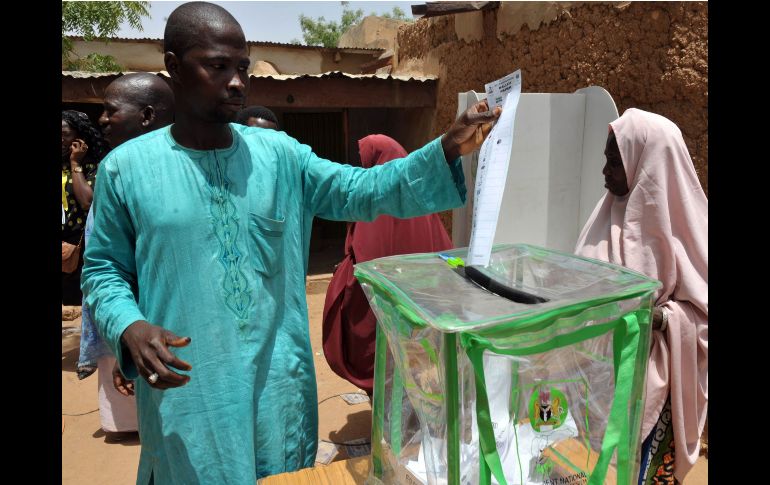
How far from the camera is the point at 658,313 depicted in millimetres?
2256

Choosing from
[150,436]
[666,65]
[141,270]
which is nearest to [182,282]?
[141,270]

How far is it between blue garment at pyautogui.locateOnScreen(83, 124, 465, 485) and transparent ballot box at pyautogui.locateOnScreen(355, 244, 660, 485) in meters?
0.42

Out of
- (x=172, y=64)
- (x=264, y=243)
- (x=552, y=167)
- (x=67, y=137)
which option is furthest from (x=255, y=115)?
(x=264, y=243)

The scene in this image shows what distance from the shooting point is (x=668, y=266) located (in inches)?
90.4

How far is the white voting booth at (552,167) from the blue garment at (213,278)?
1.79 meters

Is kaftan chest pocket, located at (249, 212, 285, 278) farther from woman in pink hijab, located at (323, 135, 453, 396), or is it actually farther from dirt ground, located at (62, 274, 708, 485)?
dirt ground, located at (62, 274, 708, 485)

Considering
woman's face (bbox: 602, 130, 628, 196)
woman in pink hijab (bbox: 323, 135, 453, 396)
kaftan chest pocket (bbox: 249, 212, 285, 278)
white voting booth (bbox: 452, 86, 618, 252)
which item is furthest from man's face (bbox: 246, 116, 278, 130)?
kaftan chest pocket (bbox: 249, 212, 285, 278)

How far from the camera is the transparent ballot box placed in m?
0.97

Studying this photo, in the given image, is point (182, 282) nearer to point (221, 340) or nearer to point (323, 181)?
point (221, 340)

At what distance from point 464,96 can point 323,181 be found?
1.70 m

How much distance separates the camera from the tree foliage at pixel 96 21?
9.16 meters

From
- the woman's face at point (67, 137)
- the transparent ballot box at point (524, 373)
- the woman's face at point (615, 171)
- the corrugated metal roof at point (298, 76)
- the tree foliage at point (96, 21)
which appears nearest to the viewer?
the transparent ballot box at point (524, 373)

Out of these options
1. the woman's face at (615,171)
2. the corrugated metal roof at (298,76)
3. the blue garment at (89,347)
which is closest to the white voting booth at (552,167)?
the woman's face at (615,171)

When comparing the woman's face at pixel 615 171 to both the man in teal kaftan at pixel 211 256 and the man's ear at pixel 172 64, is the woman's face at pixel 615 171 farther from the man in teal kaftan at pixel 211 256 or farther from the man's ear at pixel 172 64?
the man's ear at pixel 172 64
